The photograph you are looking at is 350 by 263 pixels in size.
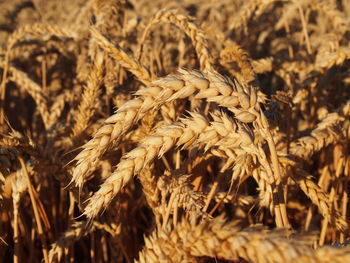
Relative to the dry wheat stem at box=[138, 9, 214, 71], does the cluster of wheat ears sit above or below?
below

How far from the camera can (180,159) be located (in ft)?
5.55

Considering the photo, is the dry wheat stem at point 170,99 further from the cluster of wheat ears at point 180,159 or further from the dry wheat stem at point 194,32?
the dry wheat stem at point 194,32

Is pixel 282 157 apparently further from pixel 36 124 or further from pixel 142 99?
pixel 36 124

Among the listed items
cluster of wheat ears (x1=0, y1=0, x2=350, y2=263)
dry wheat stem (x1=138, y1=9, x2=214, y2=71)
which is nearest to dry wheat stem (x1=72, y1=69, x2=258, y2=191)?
cluster of wheat ears (x1=0, y1=0, x2=350, y2=263)

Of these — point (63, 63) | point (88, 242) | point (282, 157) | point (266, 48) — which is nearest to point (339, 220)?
point (282, 157)

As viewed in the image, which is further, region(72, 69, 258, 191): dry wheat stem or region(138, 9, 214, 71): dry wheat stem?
region(138, 9, 214, 71): dry wheat stem

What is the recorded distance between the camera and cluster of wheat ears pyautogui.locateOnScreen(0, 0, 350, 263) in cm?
88

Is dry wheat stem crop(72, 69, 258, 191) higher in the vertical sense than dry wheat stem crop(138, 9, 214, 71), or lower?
lower

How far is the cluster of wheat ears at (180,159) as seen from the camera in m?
0.88

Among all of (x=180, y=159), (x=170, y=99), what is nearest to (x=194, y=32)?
(x=180, y=159)

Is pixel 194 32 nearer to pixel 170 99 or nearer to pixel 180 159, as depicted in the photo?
pixel 180 159

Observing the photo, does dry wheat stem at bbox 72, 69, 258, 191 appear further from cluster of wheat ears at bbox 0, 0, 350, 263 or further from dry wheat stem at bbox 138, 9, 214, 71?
dry wheat stem at bbox 138, 9, 214, 71

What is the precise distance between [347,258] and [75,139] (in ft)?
3.87

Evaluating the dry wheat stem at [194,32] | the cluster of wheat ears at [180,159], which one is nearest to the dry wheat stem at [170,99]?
the cluster of wheat ears at [180,159]
